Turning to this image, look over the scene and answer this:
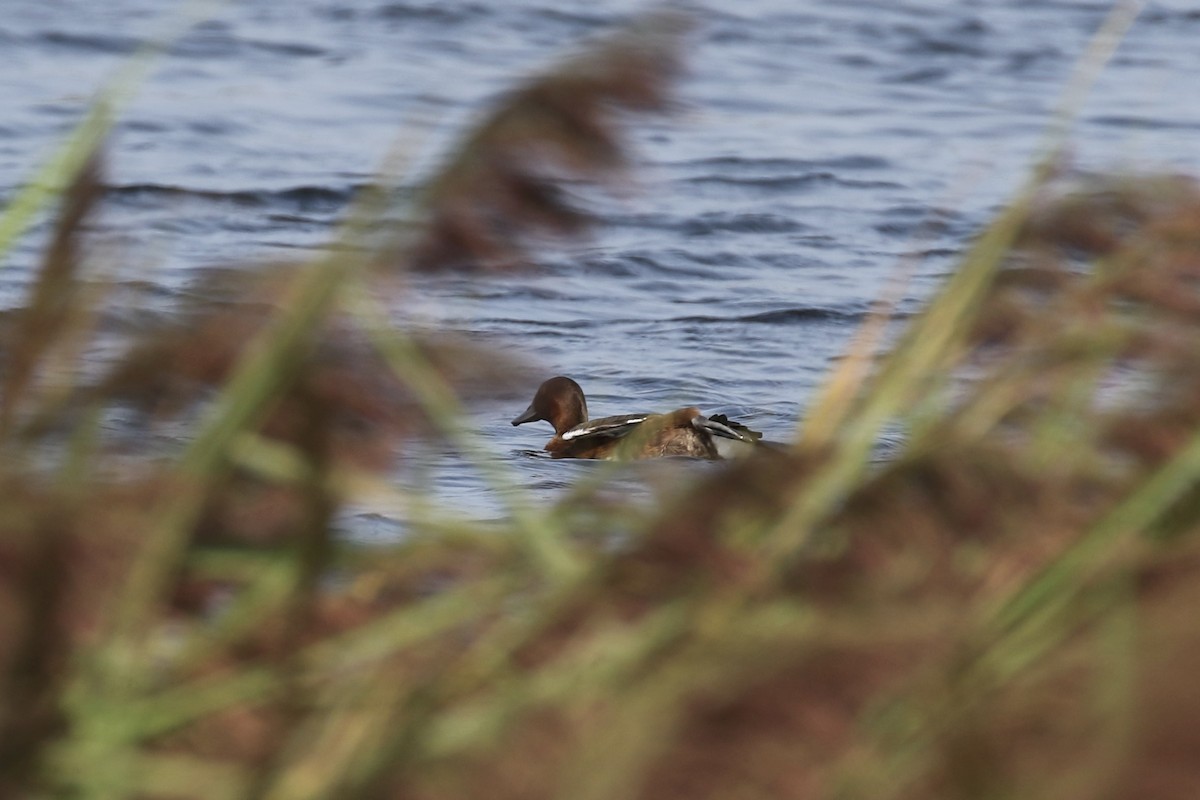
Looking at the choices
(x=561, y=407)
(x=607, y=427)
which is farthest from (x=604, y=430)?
(x=561, y=407)

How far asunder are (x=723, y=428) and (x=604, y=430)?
0.44 metres

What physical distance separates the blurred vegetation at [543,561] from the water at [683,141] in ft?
11.1

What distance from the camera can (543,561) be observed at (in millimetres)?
1761

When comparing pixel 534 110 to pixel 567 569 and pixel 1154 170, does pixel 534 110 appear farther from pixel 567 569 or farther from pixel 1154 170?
pixel 1154 170

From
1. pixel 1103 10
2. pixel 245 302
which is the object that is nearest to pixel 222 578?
pixel 245 302

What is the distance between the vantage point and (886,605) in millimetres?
1444

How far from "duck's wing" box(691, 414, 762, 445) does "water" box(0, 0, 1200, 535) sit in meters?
0.42

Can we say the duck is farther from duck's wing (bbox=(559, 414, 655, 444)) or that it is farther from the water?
the water

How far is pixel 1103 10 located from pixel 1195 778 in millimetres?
20081

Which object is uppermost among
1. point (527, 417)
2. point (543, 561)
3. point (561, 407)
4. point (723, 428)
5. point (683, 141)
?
point (543, 561)

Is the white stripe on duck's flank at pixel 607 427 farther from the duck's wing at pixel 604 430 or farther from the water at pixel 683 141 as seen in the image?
the water at pixel 683 141

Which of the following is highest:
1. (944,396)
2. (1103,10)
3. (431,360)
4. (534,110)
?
(534,110)

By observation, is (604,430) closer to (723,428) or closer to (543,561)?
A: (723,428)

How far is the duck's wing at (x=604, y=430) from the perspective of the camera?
23.5 feet
